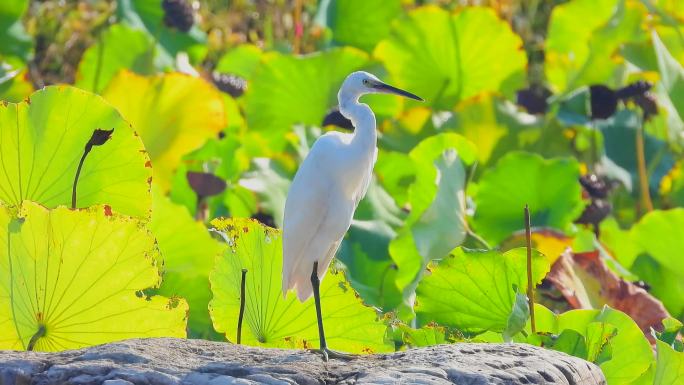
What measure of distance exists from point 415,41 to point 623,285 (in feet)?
3.29

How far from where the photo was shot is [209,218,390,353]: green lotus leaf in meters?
1.83

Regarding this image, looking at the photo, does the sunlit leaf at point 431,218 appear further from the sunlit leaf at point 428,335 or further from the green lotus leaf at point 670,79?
the green lotus leaf at point 670,79

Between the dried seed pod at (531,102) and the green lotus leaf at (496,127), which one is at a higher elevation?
the dried seed pod at (531,102)

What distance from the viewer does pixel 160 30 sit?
3.35m

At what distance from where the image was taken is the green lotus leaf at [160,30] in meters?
3.35

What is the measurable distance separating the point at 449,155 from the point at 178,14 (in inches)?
43.3

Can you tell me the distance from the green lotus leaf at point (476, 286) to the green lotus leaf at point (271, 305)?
0.10m

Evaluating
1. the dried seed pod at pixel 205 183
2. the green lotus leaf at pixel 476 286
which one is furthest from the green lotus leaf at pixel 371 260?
the green lotus leaf at pixel 476 286

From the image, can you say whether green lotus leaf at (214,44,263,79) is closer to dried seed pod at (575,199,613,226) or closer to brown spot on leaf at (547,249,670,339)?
dried seed pod at (575,199,613,226)

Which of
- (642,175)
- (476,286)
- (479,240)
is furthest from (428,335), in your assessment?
(642,175)

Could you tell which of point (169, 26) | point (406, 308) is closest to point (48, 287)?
point (406, 308)

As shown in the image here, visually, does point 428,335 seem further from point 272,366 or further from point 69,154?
point 69,154

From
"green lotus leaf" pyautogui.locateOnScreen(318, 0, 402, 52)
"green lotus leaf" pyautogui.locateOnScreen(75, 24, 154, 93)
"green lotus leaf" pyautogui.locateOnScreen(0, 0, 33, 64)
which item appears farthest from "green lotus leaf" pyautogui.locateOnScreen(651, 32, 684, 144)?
"green lotus leaf" pyautogui.locateOnScreen(0, 0, 33, 64)

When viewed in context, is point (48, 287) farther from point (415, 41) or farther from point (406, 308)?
point (415, 41)
